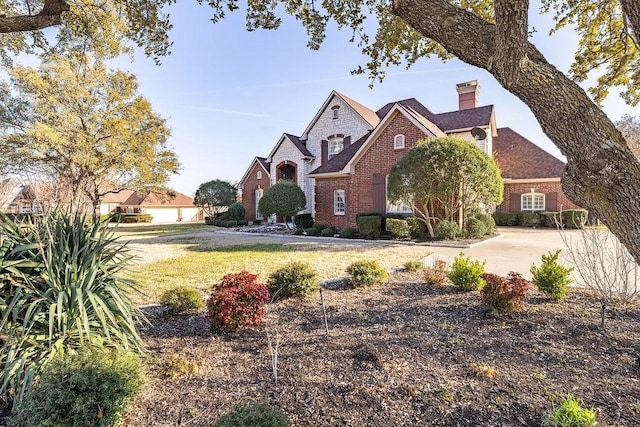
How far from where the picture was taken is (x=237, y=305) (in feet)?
13.1

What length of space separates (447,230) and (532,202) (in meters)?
11.5

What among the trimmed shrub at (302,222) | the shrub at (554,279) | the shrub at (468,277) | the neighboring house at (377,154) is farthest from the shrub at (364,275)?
the trimmed shrub at (302,222)

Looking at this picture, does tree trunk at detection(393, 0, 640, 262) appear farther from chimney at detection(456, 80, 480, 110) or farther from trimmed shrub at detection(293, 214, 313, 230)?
chimney at detection(456, 80, 480, 110)

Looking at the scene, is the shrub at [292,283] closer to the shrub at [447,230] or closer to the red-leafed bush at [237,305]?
the red-leafed bush at [237,305]

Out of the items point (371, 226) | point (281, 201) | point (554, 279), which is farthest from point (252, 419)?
point (281, 201)

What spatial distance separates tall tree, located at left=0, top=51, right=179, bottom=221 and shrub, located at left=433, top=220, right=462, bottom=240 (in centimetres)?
1895

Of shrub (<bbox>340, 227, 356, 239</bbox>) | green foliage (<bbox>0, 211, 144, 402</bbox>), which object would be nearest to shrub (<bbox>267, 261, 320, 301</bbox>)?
green foliage (<bbox>0, 211, 144, 402</bbox>)

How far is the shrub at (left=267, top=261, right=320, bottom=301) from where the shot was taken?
17.5 feet

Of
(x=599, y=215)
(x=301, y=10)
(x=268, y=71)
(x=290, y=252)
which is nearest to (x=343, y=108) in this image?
(x=268, y=71)

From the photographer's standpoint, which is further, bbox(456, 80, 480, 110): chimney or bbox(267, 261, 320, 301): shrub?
bbox(456, 80, 480, 110): chimney

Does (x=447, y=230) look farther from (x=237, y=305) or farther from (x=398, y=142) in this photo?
(x=237, y=305)

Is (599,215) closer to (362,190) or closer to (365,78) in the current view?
(365,78)

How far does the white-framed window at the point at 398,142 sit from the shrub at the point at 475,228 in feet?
16.0

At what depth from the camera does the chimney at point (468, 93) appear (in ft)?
77.2
